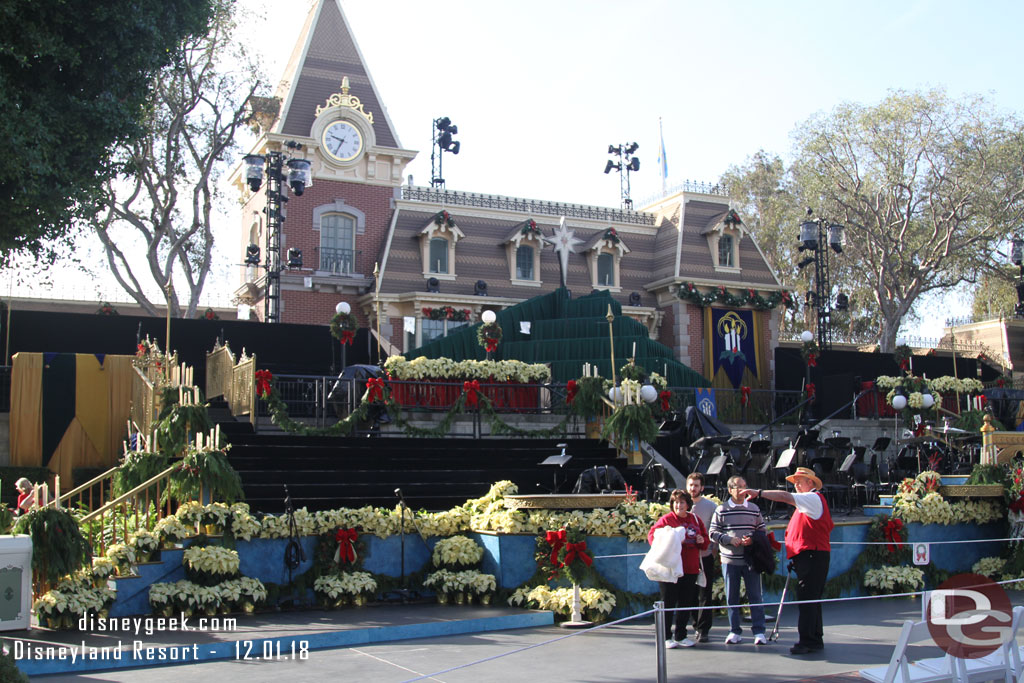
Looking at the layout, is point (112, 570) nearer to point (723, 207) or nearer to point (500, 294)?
point (500, 294)

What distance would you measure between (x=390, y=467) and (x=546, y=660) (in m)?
7.36

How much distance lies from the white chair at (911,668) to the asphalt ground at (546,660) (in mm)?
951

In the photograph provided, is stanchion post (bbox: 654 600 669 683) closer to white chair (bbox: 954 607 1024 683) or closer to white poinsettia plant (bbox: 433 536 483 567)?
white chair (bbox: 954 607 1024 683)

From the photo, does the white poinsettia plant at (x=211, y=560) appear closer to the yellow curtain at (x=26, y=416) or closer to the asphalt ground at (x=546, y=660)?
the asphalt ground at (x=546, y=660)

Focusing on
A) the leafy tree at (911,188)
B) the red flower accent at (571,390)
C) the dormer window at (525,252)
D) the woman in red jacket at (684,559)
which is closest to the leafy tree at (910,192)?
the leafy tree at (911,188)

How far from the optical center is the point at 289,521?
12.1 m

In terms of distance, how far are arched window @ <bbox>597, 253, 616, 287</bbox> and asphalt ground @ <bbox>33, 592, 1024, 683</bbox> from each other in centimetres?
2390

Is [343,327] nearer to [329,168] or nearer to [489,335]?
[489,335]

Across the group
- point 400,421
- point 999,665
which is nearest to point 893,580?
point 999,665

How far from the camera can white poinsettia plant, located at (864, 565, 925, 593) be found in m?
13.6

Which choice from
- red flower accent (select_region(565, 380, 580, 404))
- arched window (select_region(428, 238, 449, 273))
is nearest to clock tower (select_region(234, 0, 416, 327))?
arched window (select_region(428, 238, 449, 273))

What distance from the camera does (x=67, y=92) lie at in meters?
15.1

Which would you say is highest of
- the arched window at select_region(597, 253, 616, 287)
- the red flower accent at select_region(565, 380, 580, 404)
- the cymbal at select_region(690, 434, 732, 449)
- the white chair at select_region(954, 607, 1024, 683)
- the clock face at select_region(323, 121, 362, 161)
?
the clock face at select_region(323, 121, 362, 161)

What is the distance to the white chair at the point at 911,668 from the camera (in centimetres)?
640
